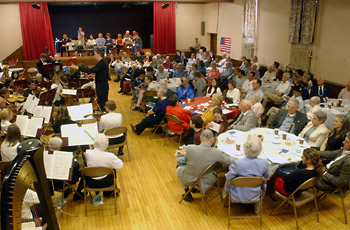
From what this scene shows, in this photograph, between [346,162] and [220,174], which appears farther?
[220,174]

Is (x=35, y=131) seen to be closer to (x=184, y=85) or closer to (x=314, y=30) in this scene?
(x=184, y=85)

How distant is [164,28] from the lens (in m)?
18.5

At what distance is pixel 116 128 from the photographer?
580 centimetres

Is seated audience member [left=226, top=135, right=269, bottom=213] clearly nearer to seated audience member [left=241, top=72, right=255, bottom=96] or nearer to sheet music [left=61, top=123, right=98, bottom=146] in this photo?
sheet music [left=61, top=123, right=98, bottom=146]

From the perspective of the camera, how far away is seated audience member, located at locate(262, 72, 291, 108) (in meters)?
8.45

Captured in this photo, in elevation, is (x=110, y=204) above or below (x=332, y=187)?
below

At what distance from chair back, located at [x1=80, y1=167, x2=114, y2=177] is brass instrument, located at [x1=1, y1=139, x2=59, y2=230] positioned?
7.75 feet

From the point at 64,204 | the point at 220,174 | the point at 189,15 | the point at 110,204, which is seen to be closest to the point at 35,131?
the point at 64,204

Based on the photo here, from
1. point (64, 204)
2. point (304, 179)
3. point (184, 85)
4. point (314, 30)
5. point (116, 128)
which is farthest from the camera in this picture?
point (314, 30)

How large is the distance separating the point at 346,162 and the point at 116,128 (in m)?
3.82

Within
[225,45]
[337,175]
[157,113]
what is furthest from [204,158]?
[225,45]

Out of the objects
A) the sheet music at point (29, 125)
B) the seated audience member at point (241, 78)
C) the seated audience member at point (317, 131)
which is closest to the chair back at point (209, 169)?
the seated audience member at point (317, 131)

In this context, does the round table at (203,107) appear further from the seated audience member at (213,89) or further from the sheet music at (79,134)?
the sheet music at (79,134)

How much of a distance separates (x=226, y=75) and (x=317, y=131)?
6131 millimetres
